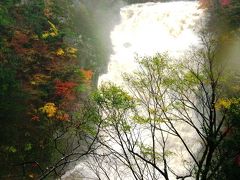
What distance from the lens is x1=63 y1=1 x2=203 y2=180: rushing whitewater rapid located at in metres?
28.1

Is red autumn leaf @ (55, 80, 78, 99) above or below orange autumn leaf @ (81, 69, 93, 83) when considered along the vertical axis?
below

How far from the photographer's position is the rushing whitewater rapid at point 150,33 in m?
28.1

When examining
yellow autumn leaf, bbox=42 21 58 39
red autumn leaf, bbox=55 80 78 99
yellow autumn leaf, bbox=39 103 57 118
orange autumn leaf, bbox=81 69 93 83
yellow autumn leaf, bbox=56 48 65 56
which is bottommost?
yellow autumn leaf, bbox=39 103 57 118

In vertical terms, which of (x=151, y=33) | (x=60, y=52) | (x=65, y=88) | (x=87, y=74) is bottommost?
(x=65, y=88)

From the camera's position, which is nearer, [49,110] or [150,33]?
[49,110]

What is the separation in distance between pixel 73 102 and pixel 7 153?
5188mm

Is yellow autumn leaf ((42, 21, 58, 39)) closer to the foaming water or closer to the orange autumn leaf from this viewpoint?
the orange autumn leaf

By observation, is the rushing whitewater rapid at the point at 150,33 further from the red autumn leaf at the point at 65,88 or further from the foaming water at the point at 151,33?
the red autumn leaf at the point at 65,88

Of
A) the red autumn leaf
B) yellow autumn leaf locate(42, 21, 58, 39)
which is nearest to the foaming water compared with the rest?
the red autumn leaf

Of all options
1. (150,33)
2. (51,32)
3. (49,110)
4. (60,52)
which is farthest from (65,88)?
(150,33)

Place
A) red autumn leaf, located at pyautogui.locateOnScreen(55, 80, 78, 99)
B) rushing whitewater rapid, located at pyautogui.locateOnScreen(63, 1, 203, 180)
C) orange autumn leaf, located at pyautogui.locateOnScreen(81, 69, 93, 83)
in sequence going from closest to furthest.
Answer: red autumn leaf, located at pyautogui.locateOnScreen(55, 80, 78, 99), orange autumn leaf, located at pyautogui.locateOnScreen(81, 69, 93, 83), rushing whitewater rapid, located at pyautogui.locateOnScreen(63, 1, 203, 180)

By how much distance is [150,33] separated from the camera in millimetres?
32375

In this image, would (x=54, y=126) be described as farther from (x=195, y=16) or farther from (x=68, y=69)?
(x=195, y=16)

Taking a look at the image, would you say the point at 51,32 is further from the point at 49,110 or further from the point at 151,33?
the point at 151,33
